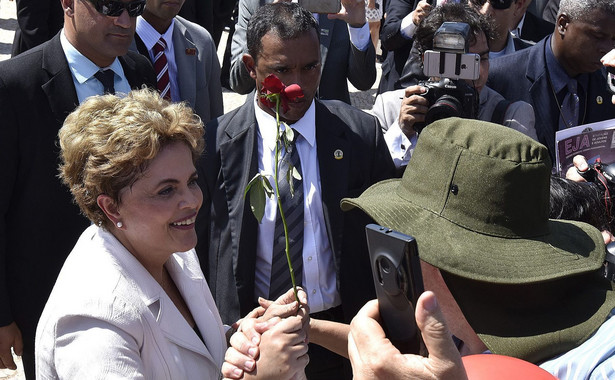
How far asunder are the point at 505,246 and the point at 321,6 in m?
2.79

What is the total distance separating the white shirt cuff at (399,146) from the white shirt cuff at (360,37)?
50.4 inches

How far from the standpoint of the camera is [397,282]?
1.49 m

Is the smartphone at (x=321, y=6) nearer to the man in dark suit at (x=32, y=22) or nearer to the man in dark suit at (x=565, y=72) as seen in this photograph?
the man in dark suit at (x=565, y=72)

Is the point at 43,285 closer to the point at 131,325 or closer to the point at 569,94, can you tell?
the point at 131,325

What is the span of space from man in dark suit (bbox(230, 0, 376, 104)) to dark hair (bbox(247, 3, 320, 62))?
124 cm

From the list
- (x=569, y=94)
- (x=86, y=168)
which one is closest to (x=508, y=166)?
(x=86, y=168)

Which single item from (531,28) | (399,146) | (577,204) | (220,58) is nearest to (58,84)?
(399,146)

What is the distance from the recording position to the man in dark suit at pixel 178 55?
4.46 meters

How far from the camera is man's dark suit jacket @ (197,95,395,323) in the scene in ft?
10.2

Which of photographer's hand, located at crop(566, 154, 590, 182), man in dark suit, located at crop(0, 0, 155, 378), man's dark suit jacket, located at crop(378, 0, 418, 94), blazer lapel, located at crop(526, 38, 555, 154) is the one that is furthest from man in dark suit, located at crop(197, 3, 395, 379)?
man's dark suit jacket, located at crop(378, 0, 418, 94)

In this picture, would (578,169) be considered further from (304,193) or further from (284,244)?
(284,244)

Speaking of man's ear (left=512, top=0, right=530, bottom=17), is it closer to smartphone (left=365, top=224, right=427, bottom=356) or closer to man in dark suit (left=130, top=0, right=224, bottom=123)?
man in dark suit (left=130, top=0, right=224, bottom=123)

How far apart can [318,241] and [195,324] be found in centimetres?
79

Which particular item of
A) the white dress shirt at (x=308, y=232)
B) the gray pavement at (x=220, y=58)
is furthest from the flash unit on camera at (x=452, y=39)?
the gray pavement at (x=220, y=58)
